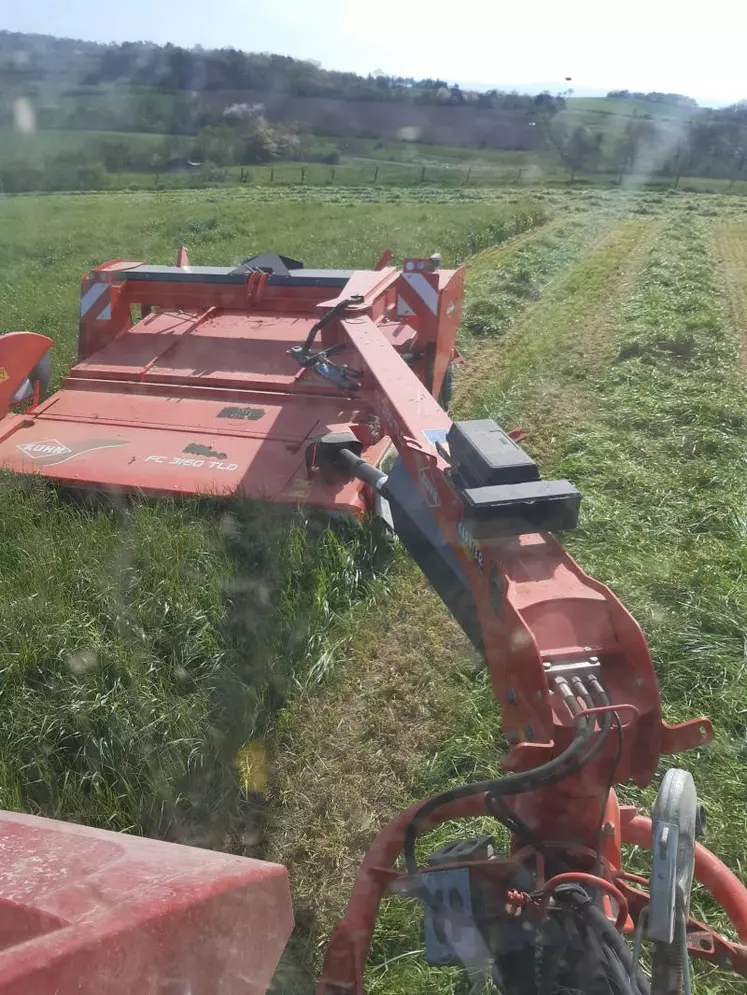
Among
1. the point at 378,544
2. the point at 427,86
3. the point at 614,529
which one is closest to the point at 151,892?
the point at 378,544

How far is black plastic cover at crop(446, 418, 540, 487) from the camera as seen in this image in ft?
6.81

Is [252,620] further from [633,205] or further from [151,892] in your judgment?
[633,205]

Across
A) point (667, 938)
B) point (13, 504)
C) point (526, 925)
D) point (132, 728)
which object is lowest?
point (132, 728)

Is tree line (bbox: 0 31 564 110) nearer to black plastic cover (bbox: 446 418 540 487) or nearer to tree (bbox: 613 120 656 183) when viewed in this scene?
tree (bbox: 613 120 656 183)

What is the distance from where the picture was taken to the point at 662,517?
16.1 ft

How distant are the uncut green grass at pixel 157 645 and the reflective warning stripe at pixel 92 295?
198cm

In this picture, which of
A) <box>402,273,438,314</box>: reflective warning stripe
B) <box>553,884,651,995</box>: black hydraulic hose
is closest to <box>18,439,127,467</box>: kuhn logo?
<box>402,273,438,314</box>: reflective warning stripe

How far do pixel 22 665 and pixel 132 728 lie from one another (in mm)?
538

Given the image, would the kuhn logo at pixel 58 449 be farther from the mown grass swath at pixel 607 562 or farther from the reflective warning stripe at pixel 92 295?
the mown grass swath at pixel 607 562

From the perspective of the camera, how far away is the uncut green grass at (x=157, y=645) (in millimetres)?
2842

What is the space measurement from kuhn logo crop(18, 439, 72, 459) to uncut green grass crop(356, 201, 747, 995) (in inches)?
102

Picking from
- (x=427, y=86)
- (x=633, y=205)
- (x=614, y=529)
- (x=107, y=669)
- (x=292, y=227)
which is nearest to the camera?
(x=107, y=669)

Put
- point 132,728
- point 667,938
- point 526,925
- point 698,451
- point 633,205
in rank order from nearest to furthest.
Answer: point 667,938
point 526,925
point 132,728
point 698,451
point 633,205

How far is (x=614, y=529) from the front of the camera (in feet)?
15.6
